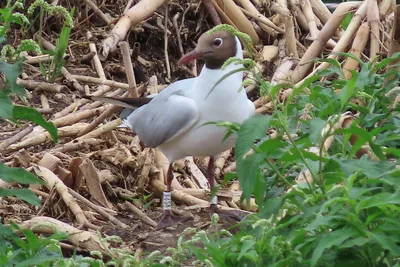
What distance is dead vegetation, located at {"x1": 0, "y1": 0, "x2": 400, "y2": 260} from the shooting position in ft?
16.8

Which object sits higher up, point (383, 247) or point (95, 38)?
point (383, 247)

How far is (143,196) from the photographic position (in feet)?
18.4

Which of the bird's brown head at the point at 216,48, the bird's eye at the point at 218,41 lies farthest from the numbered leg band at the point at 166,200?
the bird's eye at the point at 218,41

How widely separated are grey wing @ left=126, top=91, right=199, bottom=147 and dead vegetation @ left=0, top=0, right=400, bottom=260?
305 millimetres

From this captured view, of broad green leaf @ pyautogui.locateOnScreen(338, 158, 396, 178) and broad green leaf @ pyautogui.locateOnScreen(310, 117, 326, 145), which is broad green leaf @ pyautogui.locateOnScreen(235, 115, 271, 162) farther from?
broad green leaf @ pyautogui.locateOnScreen(338, 158, 396, 178)

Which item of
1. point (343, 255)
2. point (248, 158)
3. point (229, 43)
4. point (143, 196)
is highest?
point (248, 158)

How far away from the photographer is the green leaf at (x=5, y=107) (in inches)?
119

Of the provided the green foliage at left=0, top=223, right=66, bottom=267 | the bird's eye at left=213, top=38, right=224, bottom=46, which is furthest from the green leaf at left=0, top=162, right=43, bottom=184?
the bird's eye at left=213, top=38, right=224, bottom=46

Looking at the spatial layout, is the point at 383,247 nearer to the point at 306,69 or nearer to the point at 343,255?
the point at 343,255

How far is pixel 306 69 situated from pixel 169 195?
200cm

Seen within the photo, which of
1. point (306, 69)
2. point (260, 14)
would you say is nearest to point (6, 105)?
point (306, 69)

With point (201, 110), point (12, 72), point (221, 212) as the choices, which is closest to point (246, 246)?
point (12, 72)

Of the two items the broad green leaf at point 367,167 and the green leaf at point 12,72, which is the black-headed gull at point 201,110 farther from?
the broad green leaf at point 367,167

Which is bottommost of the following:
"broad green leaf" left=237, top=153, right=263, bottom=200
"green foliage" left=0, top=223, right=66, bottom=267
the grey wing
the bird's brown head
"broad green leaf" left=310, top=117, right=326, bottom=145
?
the grey wing
